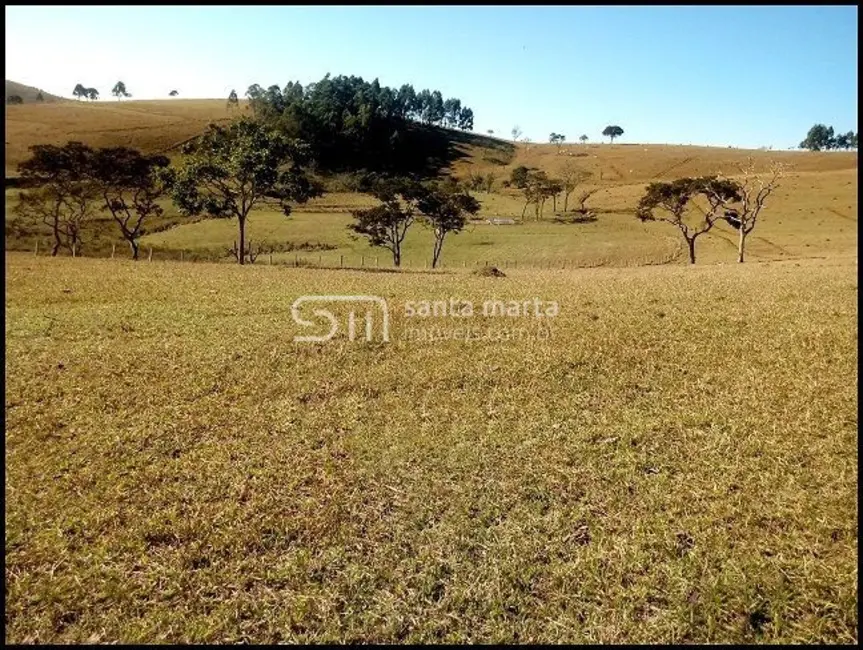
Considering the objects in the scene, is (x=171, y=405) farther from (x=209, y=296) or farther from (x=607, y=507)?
(x=209, y=296)

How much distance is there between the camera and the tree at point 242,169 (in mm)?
44938

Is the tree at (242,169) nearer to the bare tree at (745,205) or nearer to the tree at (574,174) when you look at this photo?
the bare tree at (745,205)

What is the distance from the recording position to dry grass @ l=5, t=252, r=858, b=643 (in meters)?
6.50

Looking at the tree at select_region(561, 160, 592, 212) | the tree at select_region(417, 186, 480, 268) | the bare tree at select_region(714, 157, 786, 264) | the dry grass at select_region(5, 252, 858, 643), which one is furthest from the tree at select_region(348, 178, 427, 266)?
the tree at select_region(561, 160, 592, 212)

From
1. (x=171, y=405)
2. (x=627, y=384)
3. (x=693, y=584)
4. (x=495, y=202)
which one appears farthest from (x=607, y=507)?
(x=495, y=202)

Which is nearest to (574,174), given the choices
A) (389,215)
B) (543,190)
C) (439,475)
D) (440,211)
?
(543,190)

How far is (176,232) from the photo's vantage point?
3172 inches

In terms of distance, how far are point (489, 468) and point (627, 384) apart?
4.94 m

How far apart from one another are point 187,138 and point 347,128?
4536 cm

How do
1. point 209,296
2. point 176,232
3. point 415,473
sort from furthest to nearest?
point 176,232 < point 209,296 < point 415,473

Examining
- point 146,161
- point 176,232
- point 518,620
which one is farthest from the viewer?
point 176,232

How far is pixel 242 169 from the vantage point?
147 ft

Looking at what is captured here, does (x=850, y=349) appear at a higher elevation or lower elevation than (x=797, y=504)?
higher

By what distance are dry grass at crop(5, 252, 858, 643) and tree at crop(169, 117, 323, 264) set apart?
99.7ft
